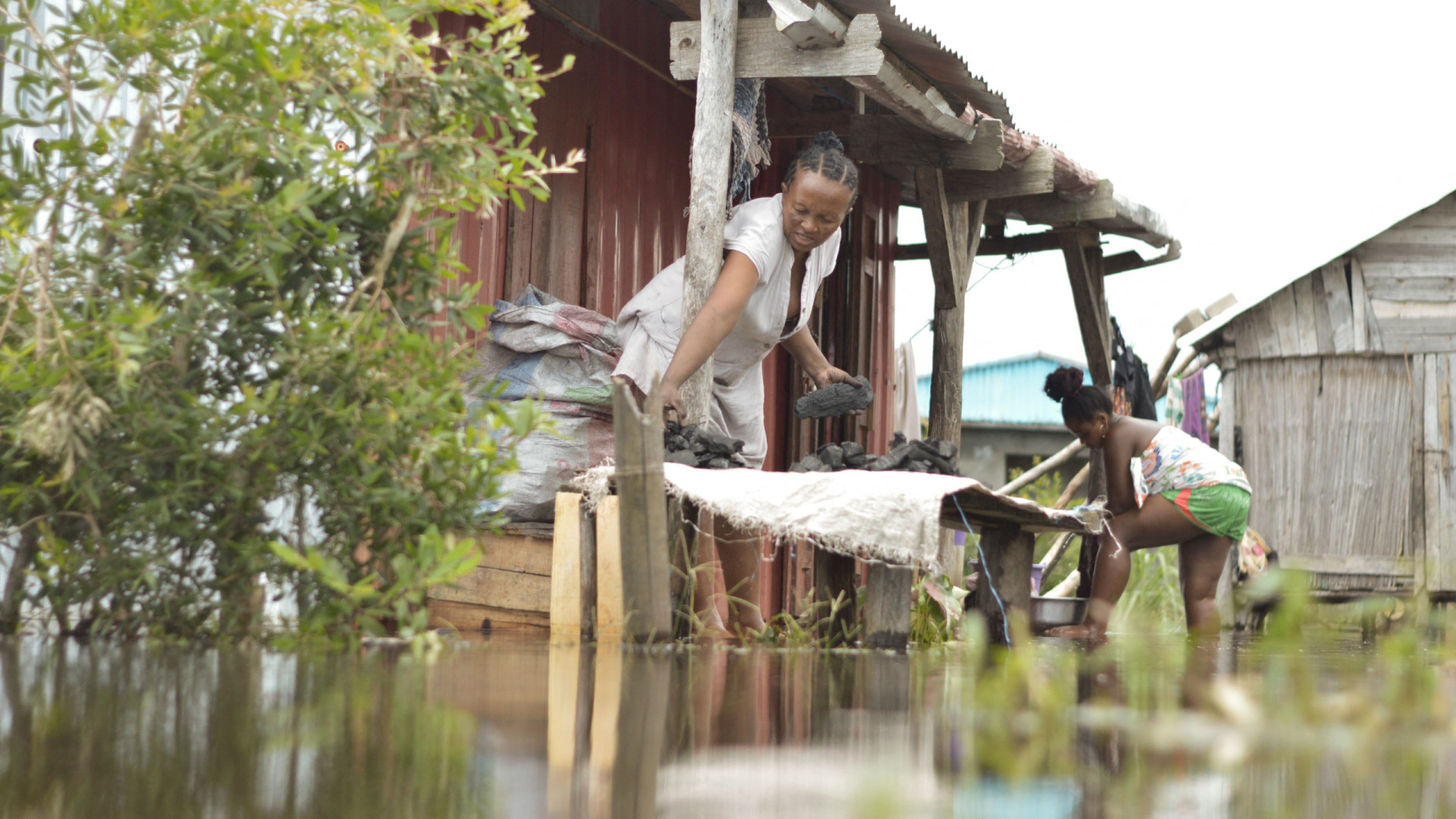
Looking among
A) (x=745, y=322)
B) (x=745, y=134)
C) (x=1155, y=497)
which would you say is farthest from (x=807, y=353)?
(x=1155, y=497)

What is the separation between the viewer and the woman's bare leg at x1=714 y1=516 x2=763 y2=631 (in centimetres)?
405

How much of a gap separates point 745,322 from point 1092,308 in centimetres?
500

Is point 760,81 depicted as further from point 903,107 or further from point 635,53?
point 635,53

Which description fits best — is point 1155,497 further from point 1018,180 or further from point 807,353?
point 807,353

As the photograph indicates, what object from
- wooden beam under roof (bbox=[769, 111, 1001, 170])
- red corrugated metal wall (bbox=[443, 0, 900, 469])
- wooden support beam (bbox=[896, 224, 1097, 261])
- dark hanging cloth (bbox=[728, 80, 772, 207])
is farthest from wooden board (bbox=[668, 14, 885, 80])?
wooden support beam (bbox=[896, 224, 1097, 261])

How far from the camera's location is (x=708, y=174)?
14.7 feet

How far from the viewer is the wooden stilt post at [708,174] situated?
14.3 feet

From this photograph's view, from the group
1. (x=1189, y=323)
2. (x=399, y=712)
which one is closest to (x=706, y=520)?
(x=399, y=712)

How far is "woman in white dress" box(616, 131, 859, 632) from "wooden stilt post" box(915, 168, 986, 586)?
201 centimetres

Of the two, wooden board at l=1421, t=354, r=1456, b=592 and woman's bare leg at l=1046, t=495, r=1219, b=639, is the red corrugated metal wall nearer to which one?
woman's bare leg at l=1046, t=495, r=1219, b=639

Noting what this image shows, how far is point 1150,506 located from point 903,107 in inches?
111

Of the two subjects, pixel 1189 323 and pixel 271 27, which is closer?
pixel 271 27

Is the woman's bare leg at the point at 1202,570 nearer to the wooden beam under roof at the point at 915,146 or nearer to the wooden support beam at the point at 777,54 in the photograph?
the wooden beam under roof at the point at 915,146

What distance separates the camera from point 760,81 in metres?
5.04
